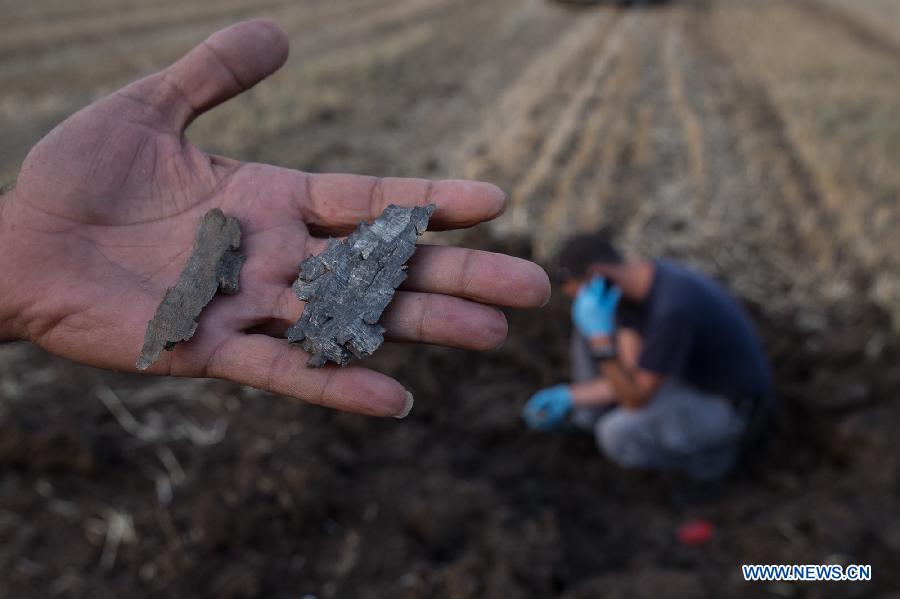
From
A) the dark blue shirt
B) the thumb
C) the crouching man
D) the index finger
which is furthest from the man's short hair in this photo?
the thumb

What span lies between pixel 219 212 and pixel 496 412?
209 cm

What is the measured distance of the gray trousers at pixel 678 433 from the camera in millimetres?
4094

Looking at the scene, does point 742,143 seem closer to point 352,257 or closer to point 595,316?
point 595,316

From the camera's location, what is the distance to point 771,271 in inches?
214

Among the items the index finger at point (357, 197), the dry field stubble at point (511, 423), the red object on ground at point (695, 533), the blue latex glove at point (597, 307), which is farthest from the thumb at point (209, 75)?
the red object on ground at point (695, 533)

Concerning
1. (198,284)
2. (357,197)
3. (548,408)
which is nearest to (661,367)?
(548,408)

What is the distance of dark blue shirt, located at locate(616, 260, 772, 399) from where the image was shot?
149 inches

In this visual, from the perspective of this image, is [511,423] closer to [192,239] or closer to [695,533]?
[695,533]

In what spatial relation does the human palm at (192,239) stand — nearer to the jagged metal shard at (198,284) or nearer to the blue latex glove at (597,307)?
the jagged metal shard at (198,284)

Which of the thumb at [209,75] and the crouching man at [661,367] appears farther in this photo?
the crouching man at [661,367]

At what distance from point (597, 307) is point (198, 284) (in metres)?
2.17

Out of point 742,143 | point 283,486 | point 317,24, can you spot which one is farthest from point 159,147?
point 317,24

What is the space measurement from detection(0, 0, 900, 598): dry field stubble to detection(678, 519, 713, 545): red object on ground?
0.28 ft

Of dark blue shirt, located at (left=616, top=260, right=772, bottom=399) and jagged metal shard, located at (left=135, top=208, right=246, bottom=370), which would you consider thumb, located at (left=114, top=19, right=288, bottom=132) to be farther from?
dark blue shirt, located at (left=616, top=260, right=772, bottom=399)
